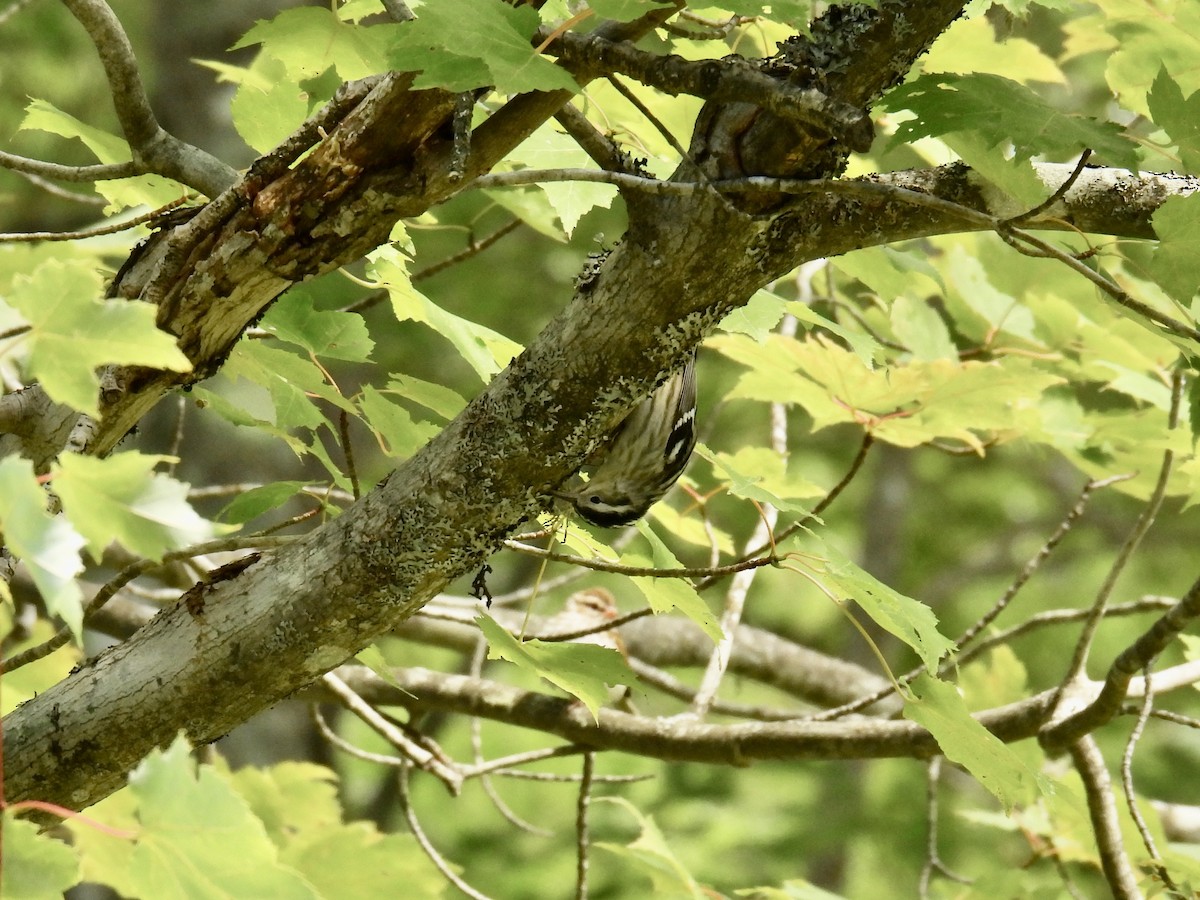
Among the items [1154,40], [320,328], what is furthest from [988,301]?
[320,328]

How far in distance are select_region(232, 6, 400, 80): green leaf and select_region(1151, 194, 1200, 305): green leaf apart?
2.95ft

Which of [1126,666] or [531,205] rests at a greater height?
[531,205]

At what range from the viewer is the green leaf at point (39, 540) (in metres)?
0.70

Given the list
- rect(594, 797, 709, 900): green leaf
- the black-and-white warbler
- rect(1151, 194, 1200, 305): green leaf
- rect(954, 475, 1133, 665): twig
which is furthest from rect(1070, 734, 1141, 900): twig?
rect(1151, 194, 1200, 305): green leaf

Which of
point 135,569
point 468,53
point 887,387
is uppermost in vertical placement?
point 468,53

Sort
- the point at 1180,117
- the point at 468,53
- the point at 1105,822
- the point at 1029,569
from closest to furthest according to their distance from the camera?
the point at 468,53, the point at 1180,117, the point at 1105,822, the point at 1029,569

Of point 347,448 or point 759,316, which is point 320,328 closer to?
point 347,448

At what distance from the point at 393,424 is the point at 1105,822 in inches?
43.6

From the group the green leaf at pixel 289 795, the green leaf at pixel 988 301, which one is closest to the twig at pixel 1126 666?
the green leaf at pixel 988 301

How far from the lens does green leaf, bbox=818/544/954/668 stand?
120cm

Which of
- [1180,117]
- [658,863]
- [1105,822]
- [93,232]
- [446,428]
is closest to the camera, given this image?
[1180,117]

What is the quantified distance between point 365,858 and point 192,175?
120 centimetres

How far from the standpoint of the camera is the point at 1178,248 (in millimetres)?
993

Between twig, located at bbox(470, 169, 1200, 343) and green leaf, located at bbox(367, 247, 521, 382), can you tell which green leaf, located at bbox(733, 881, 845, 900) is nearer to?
green leaf, located at bbox(367, 247, 521, 382)
